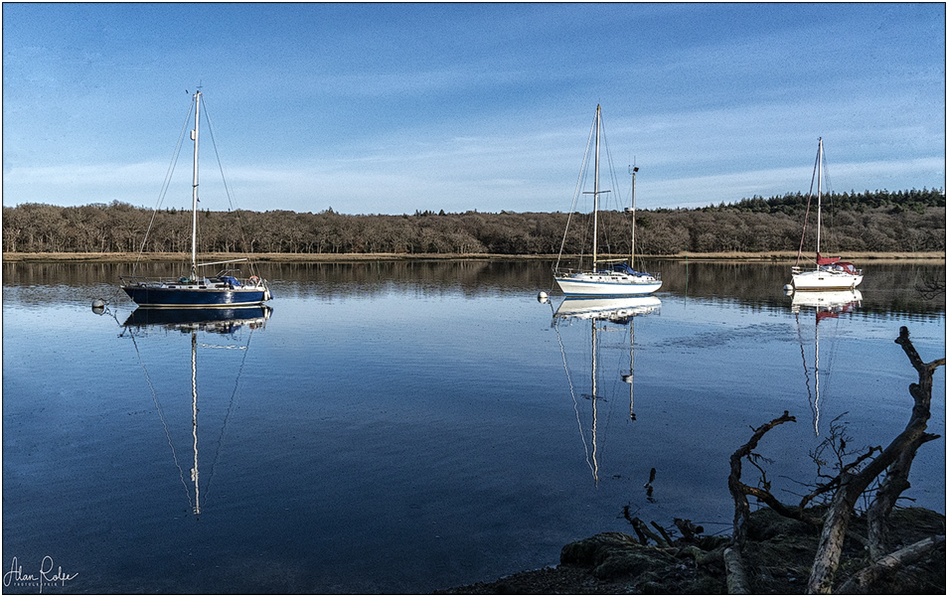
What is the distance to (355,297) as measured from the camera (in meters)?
38.5

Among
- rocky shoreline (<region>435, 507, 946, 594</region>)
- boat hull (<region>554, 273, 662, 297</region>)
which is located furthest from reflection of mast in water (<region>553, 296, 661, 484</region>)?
rocky shoreline (<region>435, 507, 946, 594</region>)

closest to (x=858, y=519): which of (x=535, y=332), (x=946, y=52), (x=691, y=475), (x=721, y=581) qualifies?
(x=721, y=581)

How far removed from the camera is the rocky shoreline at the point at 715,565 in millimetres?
5238

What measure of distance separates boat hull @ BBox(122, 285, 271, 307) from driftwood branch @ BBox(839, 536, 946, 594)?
2892 centimetres

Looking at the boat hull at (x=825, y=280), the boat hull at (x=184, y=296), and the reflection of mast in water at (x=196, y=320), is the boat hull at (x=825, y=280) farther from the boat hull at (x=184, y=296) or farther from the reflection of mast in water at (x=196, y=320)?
the boat hull at (x=184, y=296)

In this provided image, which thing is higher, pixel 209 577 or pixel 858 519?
pixel 858 519

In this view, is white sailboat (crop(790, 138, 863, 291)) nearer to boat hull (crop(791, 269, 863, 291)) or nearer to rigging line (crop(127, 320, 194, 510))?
boat hull (crop(791, 269, 863, 291))

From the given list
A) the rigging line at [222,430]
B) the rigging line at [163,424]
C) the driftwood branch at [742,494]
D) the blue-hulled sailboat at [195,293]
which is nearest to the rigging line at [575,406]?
the driftwood branch at [742,494]

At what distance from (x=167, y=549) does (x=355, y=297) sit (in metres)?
31.5

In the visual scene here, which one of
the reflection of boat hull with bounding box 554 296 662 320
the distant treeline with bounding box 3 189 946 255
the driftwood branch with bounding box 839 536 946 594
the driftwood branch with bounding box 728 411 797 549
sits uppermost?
the distant treeline with bounding box 3 189 946 255

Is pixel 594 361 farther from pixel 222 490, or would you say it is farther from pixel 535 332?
Answer: pixel 222 490

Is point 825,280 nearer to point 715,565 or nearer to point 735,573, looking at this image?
point 715,565

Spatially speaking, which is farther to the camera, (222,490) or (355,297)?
(355,297)

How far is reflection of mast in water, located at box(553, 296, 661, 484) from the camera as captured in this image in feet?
37.7
